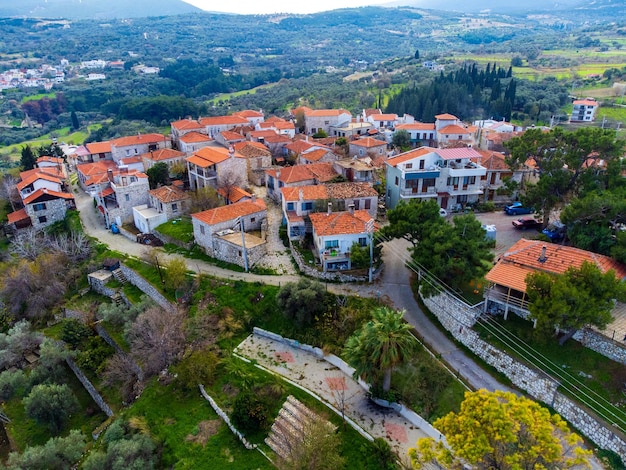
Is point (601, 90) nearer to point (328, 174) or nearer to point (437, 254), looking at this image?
point (328, 174)

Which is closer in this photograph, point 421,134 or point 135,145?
point 135,145

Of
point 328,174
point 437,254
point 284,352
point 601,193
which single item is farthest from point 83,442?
point 601,193

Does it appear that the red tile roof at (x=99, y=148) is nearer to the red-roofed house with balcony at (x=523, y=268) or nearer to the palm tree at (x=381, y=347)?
the palm tree at (x=381, y=347)

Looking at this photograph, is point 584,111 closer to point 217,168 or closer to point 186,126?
point 217,168

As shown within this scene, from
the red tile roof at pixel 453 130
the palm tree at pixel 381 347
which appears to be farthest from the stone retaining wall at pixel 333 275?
the red tile roof at pixel 453 130

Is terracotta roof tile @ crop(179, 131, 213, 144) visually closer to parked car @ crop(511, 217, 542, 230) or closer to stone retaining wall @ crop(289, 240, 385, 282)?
stone retaining wall @ crop(289, 240, 385, 282)

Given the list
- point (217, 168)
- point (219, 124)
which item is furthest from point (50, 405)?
point (219, 124)
